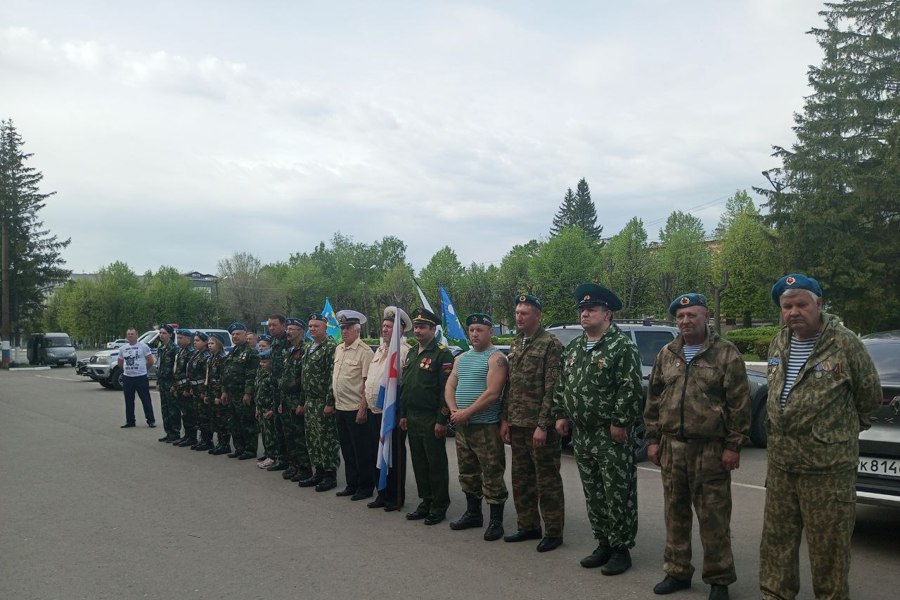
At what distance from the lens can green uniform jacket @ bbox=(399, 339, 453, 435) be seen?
7215 millimetres

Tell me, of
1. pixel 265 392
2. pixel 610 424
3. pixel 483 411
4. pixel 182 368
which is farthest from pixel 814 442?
pixel 182 368

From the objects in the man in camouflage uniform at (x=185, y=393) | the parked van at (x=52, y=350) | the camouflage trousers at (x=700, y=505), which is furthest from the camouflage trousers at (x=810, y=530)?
the parked van at (x=52, y=350)

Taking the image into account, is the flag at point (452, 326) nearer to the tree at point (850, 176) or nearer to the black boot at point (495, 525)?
the black boot at point (495, 525)

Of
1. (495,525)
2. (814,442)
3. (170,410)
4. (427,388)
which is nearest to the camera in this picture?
(814,442)

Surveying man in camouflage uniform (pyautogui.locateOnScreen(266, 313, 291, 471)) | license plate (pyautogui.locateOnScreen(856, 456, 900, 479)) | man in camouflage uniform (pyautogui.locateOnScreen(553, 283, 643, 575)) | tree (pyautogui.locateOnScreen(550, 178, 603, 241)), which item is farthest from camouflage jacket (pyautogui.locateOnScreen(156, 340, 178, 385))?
tree (pyautogui.locateOnScreen(550, 178, 603, 241))

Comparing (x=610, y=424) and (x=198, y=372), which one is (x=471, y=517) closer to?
(x=610, y=424)

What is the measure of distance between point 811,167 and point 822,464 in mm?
33862

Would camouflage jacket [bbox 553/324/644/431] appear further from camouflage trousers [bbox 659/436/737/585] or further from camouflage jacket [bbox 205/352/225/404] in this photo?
camouflage jacket [bbox 205/352/225/404]

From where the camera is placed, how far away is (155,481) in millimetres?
9258

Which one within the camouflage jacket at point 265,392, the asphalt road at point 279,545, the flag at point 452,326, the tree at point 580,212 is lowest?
the asphalt road at point 279,545

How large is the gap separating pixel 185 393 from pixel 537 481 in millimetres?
7722

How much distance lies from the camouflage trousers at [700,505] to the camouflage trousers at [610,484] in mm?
409

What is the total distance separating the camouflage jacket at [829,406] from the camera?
4.36 metres

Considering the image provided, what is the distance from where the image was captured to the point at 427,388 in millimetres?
7215
